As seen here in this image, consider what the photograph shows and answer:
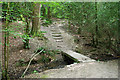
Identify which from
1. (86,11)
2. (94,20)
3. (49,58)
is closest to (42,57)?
(49,58)

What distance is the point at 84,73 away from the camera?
3492 mm

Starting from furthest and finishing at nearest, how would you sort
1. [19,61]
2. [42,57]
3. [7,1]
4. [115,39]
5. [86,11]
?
[86,11] < [42,57] < [19,61] < [115,39] < [7,1]

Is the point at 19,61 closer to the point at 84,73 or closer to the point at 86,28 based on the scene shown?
the point at 84,73

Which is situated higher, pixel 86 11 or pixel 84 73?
pixel 86 11

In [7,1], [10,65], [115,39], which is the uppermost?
[7,1]

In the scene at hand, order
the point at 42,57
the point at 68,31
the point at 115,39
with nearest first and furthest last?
the point at 115,39 < the point at 42,57 < the point at 68,31

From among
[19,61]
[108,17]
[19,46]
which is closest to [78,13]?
[108,17]

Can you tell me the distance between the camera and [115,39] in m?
5.23

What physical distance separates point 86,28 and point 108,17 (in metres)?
2.57

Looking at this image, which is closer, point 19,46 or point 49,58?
point 49,58

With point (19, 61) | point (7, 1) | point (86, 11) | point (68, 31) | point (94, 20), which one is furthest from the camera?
point (68, 31)

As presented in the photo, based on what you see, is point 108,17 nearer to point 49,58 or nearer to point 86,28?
point 86,28

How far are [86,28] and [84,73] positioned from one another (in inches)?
192

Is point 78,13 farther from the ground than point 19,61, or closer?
farther from the ground
